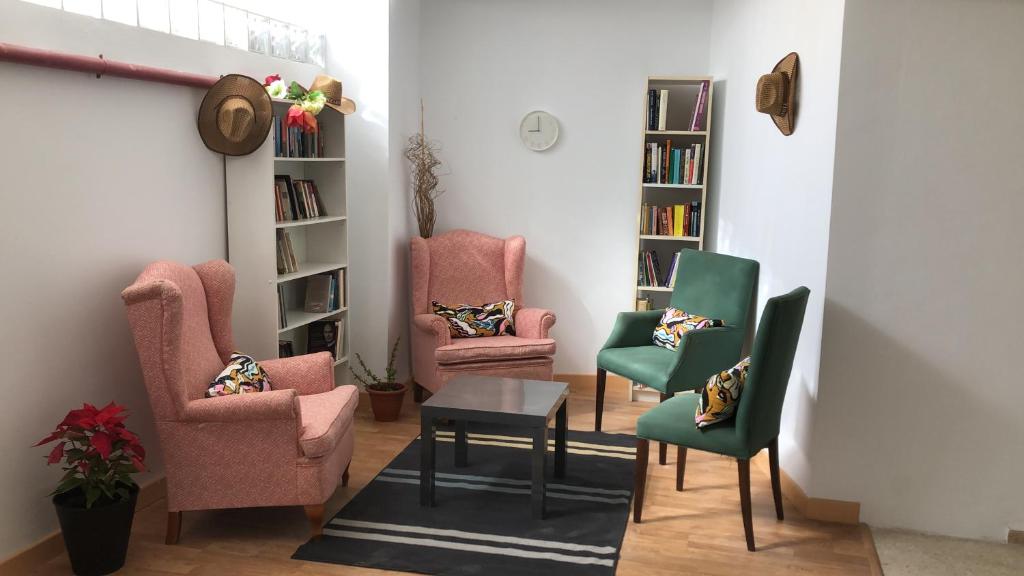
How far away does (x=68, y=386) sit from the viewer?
3166 millimetres

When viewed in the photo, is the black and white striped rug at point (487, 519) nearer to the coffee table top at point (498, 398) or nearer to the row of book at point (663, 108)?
the coffee table top at point (498, 398)

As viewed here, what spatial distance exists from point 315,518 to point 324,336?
5.14 ft

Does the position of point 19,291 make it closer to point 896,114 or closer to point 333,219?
point 333,219

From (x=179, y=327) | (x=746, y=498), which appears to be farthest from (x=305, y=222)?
(x=746, y=498)

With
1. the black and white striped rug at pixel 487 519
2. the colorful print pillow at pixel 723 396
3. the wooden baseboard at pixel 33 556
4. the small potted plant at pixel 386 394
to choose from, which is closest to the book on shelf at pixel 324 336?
the small potted plant at pixel 386 394

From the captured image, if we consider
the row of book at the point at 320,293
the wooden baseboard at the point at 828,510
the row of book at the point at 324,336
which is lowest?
the wooden baseboard at the point at 828,510

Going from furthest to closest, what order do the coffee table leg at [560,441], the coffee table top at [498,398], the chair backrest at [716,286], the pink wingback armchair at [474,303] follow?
the pink wingback armchair at [474,303]
the chair backrest at [716,286]
the coffee table leg at [560,441]
the coffee table top at [498,398]

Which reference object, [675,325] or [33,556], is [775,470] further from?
[33,556]

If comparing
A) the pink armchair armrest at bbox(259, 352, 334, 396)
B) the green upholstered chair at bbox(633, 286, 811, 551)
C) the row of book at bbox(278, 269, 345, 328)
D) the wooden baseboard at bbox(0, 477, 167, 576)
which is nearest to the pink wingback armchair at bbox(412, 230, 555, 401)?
the row of book at bbox(278, 269, 345, 328)

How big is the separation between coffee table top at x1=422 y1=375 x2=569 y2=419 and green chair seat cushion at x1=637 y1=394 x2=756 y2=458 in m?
0.44

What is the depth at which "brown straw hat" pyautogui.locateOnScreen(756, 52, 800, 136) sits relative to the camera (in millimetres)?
3844

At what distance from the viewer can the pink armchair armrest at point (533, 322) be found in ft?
16.3

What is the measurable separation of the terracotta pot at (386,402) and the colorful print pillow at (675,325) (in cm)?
150

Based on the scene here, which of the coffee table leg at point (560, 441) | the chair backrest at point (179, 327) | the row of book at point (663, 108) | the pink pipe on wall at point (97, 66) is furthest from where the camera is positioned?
the row of book at point (663, 108)
